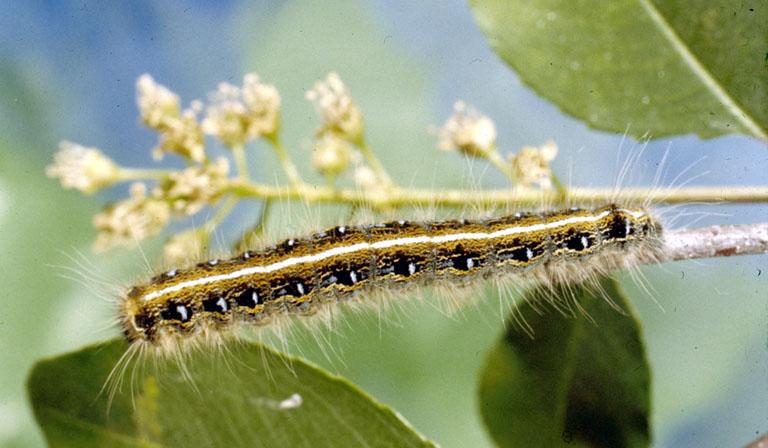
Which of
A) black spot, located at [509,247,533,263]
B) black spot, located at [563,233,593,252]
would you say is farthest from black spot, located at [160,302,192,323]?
black spot, located at [563,233,593,252]

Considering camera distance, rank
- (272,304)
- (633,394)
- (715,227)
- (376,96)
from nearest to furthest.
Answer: (715,227) < (633,394) < (272,304) < (376,96)

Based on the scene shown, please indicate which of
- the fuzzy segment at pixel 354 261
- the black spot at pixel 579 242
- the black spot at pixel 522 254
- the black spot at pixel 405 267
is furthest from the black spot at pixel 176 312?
the black spot at pixel 579 242

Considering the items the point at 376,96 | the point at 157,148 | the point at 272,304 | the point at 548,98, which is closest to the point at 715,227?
the point at 548,98

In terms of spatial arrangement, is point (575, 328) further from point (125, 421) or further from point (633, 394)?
point (125, 421)

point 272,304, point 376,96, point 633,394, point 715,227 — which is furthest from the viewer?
point 376,96

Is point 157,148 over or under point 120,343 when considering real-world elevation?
over

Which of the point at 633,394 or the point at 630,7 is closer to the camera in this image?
the point at 630,7

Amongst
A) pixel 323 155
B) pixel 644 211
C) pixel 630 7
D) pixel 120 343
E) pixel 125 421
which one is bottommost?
pixel 125 421

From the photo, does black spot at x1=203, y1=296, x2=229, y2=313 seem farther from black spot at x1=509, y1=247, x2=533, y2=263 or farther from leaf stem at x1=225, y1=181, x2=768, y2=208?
black spot at x1=509, y1=247, x2=533, y2=263
